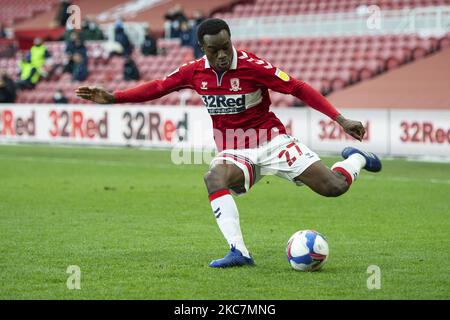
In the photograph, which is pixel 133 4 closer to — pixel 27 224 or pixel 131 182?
pixel 131 182

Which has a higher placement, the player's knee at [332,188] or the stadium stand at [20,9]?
the stadium stand at [20,9]

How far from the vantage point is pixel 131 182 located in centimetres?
1578

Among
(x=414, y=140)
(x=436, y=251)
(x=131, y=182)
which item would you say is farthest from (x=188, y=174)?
(x=436, y=251)

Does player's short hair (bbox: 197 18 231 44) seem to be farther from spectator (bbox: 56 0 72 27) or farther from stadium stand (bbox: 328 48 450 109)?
spectator (bbox: 56 0 72 27)

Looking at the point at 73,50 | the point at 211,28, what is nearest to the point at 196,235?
the point at 211,28

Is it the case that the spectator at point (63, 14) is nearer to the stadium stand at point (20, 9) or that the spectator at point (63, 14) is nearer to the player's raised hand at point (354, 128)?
the stadium stand at point (20, 9)

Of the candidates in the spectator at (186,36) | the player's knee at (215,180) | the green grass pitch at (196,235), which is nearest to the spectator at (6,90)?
the spectator at (186,36)

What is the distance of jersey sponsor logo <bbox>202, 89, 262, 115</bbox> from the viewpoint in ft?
27.0

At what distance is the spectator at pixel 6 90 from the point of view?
2809 centimetres

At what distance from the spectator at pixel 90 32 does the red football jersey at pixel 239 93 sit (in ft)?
81.7

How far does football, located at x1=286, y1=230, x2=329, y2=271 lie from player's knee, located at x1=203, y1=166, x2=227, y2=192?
729 mm

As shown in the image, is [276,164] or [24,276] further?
[276,164]

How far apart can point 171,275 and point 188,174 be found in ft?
32.7
